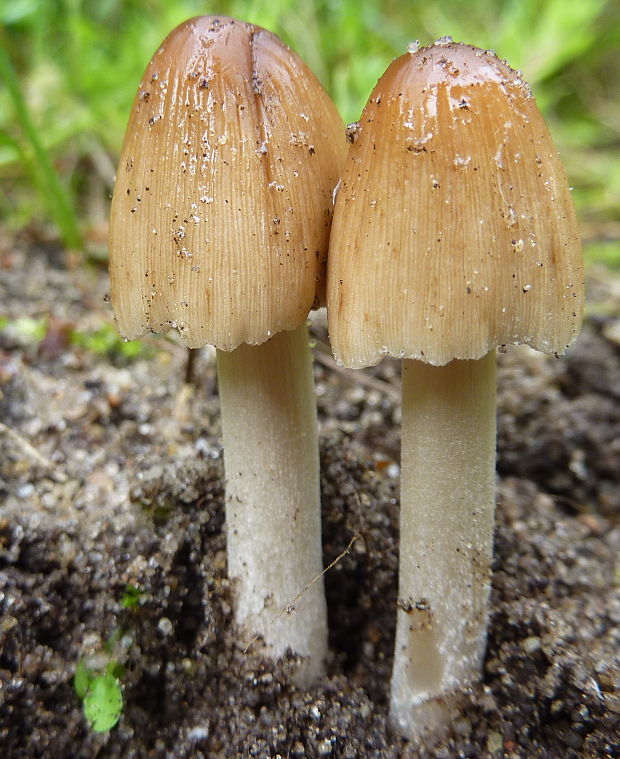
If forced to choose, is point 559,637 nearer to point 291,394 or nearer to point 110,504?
point 291,394

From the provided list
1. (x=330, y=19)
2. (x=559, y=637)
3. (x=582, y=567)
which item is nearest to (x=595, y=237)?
(x=330, y=19)

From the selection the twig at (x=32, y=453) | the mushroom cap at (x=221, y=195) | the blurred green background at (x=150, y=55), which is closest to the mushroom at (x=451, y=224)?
the mushroom cap at (x=221, y=195)

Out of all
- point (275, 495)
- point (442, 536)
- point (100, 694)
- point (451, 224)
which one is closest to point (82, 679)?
point (100, 694)

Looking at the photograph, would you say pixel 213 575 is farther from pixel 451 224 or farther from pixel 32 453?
pixel 451 224

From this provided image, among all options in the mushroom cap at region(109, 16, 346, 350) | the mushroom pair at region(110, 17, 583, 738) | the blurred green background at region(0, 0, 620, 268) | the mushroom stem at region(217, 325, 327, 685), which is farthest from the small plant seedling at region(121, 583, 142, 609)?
the blurred green background at region(0, 0, 620, 268)

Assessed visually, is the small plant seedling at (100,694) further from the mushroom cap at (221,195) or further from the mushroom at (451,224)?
the mushroom at (451,224)

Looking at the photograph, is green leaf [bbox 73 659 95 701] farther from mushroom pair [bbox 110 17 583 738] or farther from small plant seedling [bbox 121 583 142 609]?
mushroom pair [bbox 110 17 583 738]
